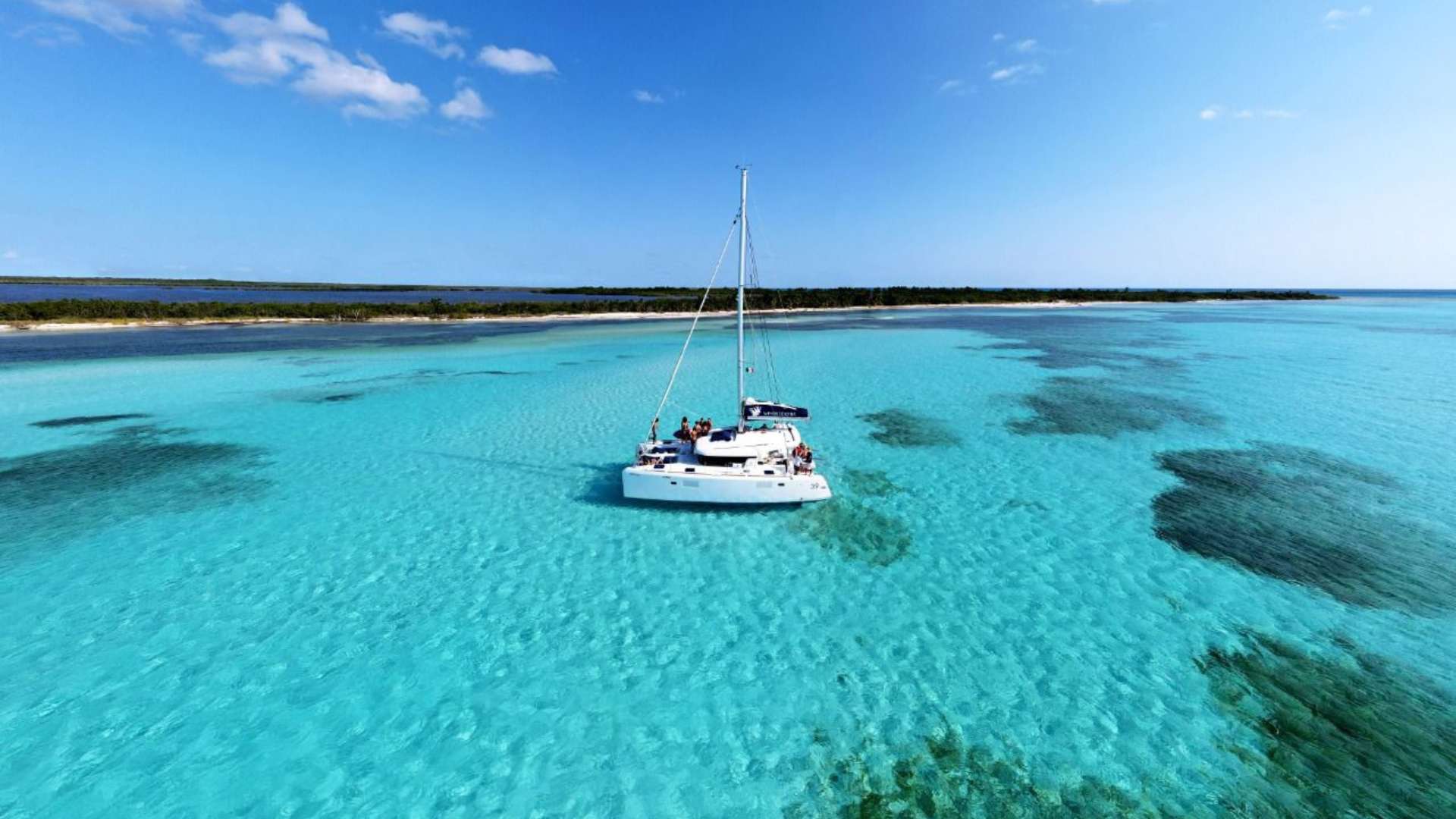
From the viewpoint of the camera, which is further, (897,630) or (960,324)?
(960,324)

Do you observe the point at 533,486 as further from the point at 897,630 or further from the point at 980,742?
the point at 980,742

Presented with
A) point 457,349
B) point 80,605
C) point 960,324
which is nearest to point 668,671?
point 80,605

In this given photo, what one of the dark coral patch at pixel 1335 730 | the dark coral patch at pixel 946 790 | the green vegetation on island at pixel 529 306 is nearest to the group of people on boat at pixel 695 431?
the dark coral patch at pixel 946 790

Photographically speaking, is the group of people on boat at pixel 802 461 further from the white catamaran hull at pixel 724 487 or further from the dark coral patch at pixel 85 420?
the dark coral patch at pixel 85 420

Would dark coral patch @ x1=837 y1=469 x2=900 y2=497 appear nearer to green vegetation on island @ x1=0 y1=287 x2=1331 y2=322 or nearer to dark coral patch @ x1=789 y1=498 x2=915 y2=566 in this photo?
dark coral patch @ x1=789 y1=498 x2=915 y2=566

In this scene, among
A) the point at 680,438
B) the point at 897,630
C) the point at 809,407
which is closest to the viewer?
the point at 897,630

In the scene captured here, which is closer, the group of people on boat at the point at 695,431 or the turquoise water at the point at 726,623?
the turquoise water at the point at 726,623

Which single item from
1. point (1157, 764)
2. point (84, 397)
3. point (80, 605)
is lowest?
point (1157, 764)
